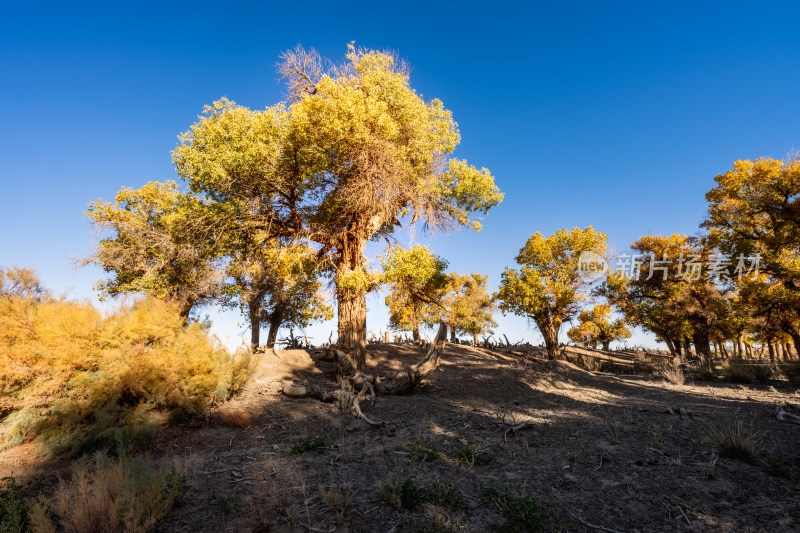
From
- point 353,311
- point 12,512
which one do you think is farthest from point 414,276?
point 12,512

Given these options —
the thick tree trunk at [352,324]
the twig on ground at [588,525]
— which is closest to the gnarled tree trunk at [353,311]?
the thick tree trunk at [352,324]

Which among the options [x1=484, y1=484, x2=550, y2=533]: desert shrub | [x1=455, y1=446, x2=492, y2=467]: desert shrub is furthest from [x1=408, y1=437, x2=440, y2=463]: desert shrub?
[x1=484, y1=484, x2=550, y2=533]: desert shrub

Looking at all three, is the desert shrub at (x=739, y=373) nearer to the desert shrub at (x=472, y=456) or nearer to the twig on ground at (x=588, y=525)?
the desert shrub at (x=472, y=456)

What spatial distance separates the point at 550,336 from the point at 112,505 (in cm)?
2108

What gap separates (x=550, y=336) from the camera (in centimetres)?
2070

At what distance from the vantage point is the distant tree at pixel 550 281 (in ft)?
66.3

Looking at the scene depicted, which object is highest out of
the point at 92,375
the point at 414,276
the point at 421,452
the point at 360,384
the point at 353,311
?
the point at 414,276

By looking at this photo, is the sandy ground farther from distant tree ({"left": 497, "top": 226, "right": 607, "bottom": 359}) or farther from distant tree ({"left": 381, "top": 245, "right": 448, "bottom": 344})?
distant tree ({"left": 497, "top": 226, "right": 607, "bottom": 359})

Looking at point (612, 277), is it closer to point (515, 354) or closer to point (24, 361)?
point (515, 354)

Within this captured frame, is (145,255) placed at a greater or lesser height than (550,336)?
greater

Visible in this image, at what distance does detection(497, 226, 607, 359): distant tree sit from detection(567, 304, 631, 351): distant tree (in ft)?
8.38

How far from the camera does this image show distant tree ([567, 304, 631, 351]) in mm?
24516

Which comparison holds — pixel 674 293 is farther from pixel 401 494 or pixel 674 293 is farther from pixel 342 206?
pixel 401 494

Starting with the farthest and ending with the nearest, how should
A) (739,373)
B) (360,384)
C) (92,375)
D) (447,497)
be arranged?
(739,373) < (360,384) < (92,375) < (447,497)
